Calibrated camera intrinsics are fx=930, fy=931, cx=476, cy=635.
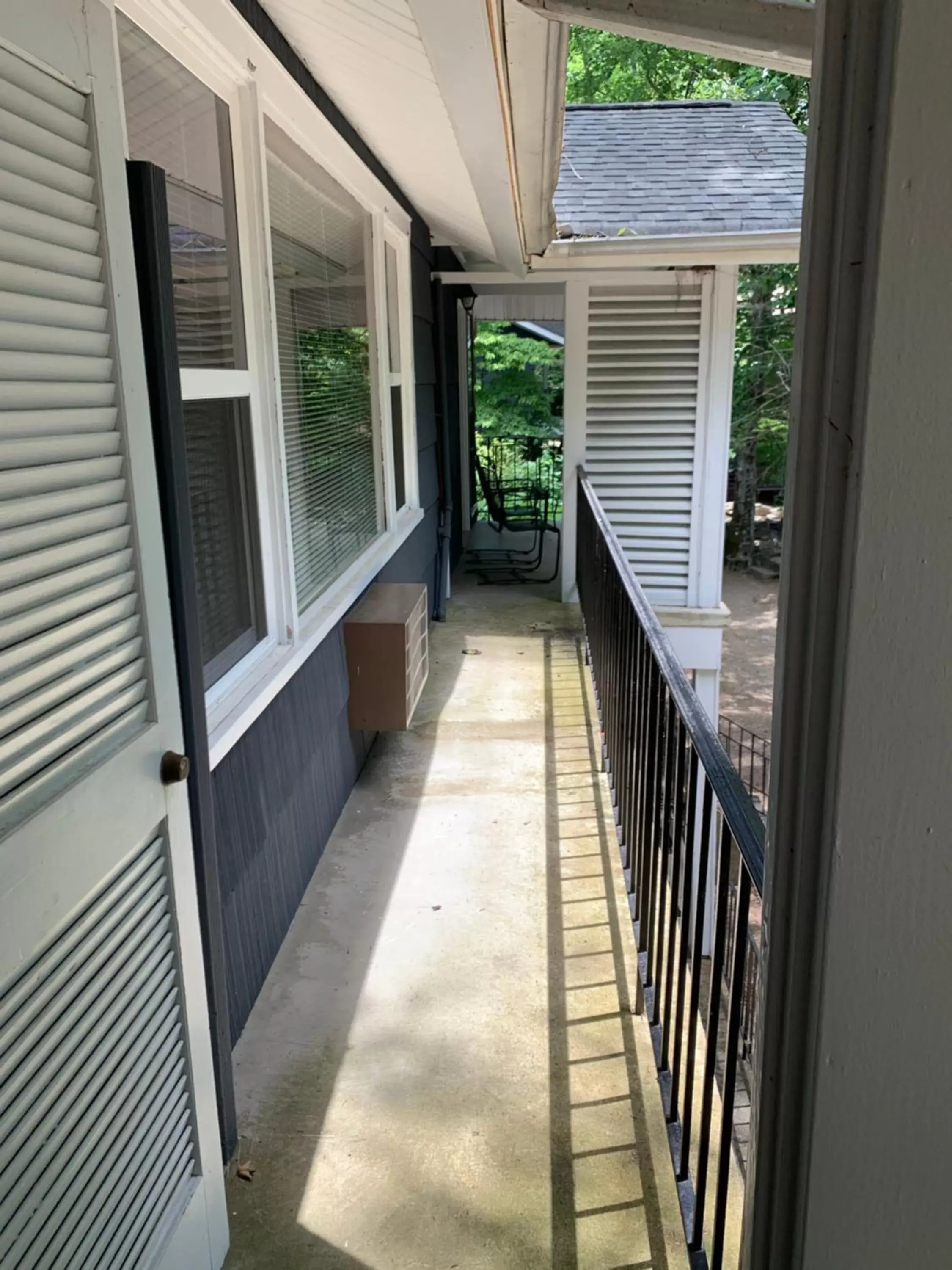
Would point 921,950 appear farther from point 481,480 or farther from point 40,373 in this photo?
point 481,480

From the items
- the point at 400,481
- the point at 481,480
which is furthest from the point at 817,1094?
the point at 481,480

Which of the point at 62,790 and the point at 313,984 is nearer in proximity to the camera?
the point at 62,790

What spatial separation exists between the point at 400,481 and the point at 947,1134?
4659 mm

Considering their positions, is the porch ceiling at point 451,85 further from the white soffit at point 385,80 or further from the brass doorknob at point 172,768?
the brass doorknob at point 172,768

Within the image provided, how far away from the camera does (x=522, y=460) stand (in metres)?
13.0

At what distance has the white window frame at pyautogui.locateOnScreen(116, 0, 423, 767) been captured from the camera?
193 cm

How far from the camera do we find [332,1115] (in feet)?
6.46

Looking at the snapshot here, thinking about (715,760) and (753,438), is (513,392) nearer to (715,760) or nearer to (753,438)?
(753,438)

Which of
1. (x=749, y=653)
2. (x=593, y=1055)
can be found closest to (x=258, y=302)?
(x=593, y=1055)

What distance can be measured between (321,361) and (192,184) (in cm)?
119

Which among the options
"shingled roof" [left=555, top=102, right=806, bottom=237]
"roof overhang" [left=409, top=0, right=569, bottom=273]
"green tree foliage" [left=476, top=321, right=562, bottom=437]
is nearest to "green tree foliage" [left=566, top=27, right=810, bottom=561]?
"shingled roof" [left=555, top=102, right=806, bottom=237]

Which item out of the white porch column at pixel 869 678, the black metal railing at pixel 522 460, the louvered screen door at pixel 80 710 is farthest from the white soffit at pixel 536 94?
the black metal railing at pixel 522 460

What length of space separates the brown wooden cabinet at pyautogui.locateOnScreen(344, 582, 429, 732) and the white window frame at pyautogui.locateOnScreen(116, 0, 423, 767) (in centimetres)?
16

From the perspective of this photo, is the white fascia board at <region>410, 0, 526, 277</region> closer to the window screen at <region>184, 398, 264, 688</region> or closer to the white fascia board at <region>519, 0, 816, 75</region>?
the white fascia board at <region>519, 0, 816, 75</region>
